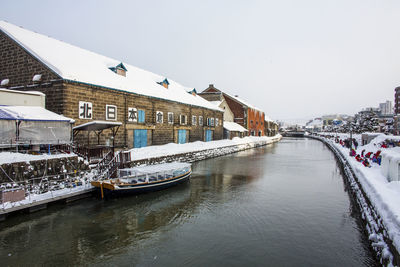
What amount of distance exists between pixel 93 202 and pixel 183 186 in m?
6.86

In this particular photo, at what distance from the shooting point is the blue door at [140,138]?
28.4m

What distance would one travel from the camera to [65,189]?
1488cm

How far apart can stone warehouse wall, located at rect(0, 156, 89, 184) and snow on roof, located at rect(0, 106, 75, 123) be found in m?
3.26

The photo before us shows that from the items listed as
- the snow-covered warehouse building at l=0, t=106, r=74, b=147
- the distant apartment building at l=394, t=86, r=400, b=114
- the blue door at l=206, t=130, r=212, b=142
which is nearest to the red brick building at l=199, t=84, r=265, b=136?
the blue door at l=206, t=130, r=212, b=142

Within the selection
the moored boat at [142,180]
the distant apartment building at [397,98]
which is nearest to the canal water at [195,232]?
the moored boat at [142,180]

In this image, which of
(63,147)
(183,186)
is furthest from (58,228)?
(183,186)

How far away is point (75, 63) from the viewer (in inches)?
966

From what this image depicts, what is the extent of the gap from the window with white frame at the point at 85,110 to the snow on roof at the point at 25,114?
3784mm

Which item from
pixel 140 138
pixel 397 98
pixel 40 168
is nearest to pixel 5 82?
pixel 140 138

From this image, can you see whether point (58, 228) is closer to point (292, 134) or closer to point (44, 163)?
point (44, 163)

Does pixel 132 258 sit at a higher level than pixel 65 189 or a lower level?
lower

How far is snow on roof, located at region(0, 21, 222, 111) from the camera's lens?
2233cm

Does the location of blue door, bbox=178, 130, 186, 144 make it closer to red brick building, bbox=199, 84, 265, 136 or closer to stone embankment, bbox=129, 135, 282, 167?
stone embankment, bbox=129, 135, 282, 167

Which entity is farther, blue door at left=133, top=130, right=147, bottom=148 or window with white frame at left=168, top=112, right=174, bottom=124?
window with white frame at left=168, top=112, right=174, bottom=124
